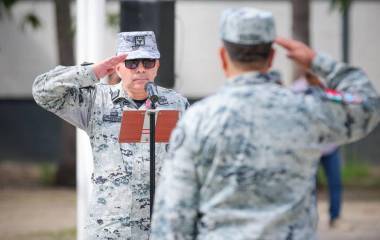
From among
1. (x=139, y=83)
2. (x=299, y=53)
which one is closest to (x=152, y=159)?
(x=139, y=83)

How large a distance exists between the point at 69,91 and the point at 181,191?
1.98m

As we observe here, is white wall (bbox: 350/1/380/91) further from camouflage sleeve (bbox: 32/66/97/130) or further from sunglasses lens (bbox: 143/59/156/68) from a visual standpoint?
camouflage sleeve (bbox: 32/66/97/130)

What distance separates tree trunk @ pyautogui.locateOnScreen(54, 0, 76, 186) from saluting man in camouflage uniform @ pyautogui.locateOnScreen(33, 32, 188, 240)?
30.0 ft

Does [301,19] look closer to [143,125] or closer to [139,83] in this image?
[139,83]

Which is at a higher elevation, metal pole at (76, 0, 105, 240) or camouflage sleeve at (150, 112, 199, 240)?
camouflage sleeve at (150, 112, 199, 240)

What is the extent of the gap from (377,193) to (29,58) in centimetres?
614

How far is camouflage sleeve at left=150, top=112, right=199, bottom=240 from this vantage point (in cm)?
378

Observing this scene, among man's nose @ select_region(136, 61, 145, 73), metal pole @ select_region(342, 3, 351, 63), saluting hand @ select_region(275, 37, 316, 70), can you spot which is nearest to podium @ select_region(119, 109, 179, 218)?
man's nose @ select_region(136, 61, 145, 73)

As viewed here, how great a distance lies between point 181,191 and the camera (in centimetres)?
378

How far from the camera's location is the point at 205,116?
3801 mm

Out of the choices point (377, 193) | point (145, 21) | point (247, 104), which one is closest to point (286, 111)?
point (247, 104)

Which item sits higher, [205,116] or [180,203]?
[205,116]

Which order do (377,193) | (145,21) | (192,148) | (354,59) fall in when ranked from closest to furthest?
(192,148)
(145,21)
(377,193)
(354,59)

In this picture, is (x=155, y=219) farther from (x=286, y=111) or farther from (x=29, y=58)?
(x=29, y=58)
